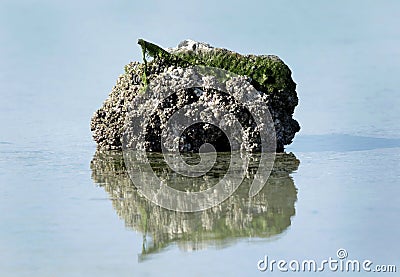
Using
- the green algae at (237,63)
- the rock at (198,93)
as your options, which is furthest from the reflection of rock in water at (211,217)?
the green algae at (237,63)

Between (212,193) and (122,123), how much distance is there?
427cm

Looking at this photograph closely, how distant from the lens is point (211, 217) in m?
6.66

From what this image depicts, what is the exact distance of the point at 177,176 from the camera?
9031mm

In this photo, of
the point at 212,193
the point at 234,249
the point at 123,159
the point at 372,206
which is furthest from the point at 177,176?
the point at 234,249

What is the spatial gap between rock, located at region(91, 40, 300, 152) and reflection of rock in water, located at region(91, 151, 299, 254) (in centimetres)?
274

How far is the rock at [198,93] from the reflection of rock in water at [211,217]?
108 inches

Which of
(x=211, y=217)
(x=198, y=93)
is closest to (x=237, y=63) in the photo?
(x=198, y=93)

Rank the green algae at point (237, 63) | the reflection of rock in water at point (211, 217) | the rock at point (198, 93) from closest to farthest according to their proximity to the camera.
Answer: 1. the reflection of rock in water at point (211, 217)
2. the rock at point (198, 93)
3. the green algae at point (237, 63)

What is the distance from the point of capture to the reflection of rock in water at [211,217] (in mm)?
5921

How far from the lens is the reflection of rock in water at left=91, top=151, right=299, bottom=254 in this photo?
5.92 m

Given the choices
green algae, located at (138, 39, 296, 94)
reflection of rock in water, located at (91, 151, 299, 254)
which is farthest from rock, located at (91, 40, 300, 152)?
reflection of rock in water, located at (91, 151, 299, 254)

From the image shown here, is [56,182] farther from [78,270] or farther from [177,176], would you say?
[78,270]

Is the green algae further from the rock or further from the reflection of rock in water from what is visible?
the reflection of rock in water

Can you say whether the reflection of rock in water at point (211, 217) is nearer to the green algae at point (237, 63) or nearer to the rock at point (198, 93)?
the rock at point (198, 93)
